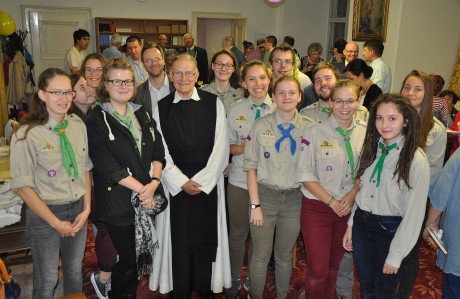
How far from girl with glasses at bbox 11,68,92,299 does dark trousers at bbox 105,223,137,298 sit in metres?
0.22

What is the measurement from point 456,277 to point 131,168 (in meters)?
1.85

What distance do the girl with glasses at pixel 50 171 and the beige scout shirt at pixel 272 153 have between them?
1021 millimetres

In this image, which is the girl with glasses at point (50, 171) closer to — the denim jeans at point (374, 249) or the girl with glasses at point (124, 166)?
the girl with glasses at point (124, 166)

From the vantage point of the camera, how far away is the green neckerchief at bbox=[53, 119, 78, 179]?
2236 mm

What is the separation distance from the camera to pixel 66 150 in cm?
225

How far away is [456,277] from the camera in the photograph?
2039mm

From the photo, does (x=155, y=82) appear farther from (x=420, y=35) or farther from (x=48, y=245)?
(x=420, y=35)

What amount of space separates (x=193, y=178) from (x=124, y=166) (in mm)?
508

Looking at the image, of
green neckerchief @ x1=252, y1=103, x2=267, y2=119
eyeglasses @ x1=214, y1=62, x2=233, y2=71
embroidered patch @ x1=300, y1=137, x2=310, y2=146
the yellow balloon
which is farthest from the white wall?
the yellow balloon

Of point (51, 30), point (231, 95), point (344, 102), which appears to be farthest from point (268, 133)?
point (51, 30)

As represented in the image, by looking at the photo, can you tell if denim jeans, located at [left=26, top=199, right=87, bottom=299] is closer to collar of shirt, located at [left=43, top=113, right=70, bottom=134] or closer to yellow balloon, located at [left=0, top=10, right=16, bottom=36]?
collar of shirt, located at [left=43, top=113, right=70, bottom=134]

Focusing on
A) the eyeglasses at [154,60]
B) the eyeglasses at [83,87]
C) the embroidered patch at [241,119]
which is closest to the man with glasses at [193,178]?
the embroidered patch at [241,119]

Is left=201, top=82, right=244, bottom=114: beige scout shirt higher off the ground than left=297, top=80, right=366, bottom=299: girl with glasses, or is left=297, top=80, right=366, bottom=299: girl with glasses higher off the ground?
left=201, top=82, right=244, bottom=114: beige scout shirt

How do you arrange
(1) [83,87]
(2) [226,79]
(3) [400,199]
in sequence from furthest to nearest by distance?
(2) [226,79], (1) [83,87], (3) [400,199]
